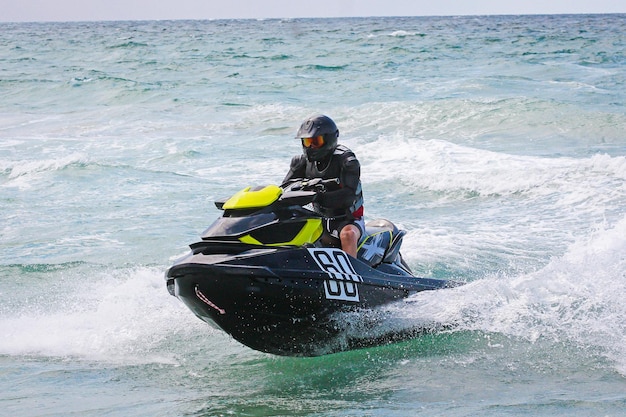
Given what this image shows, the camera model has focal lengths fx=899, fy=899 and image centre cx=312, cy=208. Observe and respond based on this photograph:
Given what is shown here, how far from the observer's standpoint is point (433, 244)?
32.0 ft

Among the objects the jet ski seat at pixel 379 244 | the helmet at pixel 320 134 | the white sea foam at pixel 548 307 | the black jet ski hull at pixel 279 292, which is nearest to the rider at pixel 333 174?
the helmet at pixel 320 134

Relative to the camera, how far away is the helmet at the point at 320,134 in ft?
20.0

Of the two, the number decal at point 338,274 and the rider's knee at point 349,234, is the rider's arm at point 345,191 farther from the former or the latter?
the number decal at point 338,274

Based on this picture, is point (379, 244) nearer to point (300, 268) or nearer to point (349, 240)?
point (349, 240)

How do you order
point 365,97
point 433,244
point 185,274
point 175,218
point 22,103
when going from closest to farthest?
point 185,274
point 433,244
point 175,218
point 365,97
point 22,103

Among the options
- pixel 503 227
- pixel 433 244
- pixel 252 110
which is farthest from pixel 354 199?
pixel 252 110

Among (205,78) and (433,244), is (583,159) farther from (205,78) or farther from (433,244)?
(205,78)

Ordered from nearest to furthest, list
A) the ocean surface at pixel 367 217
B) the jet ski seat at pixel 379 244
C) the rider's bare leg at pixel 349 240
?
1. the ocean surface at pixel 367 217
2. the rider's bare leg at pixel 349 240
3. the jet ski seat at pixel 379 244

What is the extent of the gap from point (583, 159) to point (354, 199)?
9.78 metres

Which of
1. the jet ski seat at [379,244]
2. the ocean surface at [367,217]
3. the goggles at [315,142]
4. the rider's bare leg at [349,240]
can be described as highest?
the goggles at [315,142]

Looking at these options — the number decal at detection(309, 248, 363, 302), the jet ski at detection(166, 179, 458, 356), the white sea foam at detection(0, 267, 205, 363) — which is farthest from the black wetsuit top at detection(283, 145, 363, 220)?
the white sea foam at detection(0, 267, 205, 363)

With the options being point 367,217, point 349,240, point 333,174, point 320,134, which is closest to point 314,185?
point 333,174

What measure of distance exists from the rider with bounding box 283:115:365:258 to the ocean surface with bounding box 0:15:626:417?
2.69 feet

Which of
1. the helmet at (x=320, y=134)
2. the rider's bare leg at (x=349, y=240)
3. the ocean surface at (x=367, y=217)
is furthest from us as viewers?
the rider's bare leg at (x=349, y=240)
